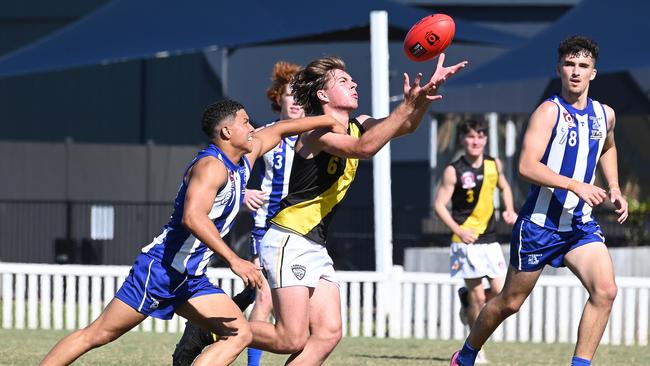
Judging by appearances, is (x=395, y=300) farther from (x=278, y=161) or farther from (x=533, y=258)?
(x=533, y=258)

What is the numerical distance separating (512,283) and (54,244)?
12.9m

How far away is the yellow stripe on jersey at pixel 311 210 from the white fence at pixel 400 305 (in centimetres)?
607

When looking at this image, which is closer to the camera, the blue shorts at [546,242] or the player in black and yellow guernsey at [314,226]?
the player in black and yellow guernsey at [314,226]

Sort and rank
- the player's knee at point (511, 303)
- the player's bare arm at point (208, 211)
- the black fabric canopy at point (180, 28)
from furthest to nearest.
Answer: the black fabric canopy at point (180, 28), the player's knee at point (511, 303), the player's bare arm at point (208, 211)

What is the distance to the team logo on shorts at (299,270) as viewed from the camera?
7.78 meters

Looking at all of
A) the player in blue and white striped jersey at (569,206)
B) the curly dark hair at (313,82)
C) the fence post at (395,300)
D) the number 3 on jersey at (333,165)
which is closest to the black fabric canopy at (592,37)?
the fence post at (395,300)

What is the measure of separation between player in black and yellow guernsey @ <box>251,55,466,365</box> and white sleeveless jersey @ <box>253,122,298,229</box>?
1859 mm

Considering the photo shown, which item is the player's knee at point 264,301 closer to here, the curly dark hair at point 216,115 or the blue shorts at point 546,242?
the blue shorts at point 546,242

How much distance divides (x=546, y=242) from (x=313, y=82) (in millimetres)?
1691

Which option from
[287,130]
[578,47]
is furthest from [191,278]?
[578,47]

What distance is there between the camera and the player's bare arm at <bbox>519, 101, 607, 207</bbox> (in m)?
8.19

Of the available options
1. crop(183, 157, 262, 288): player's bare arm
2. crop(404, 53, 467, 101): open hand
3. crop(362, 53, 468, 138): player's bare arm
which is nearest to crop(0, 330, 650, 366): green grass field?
crop(183, 157, 262, 288): player's bare arm

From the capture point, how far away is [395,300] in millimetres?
14141

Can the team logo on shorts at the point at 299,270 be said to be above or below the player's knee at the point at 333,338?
above
